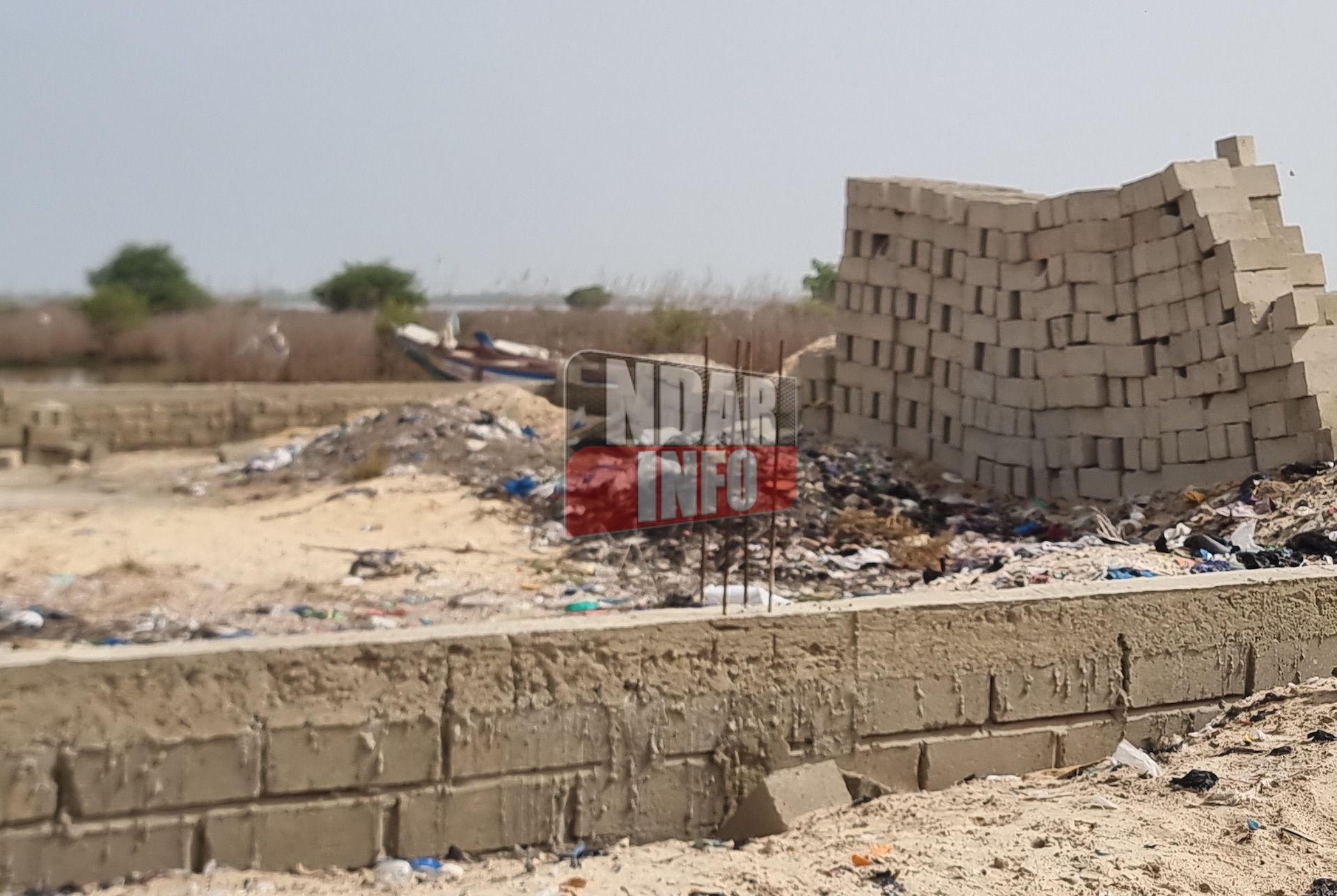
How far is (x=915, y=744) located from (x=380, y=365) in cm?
1733

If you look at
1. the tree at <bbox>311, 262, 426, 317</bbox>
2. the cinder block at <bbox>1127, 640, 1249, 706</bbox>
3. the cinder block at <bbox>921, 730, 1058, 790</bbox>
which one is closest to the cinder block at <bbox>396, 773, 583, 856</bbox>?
the cinder block at <bbox>921, 730, 1058, 790</bbox>

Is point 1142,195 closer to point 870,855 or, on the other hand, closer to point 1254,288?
point 1254,288

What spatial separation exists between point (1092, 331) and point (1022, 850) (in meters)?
6.62

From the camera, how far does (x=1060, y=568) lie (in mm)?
6152

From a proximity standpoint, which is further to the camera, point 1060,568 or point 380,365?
point 380,365

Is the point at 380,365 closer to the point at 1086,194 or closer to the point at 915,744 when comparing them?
the point at 1086,194

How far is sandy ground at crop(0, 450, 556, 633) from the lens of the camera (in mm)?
7172

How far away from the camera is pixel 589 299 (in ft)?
77.5

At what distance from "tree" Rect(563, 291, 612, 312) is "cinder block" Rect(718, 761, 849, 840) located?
18787mm

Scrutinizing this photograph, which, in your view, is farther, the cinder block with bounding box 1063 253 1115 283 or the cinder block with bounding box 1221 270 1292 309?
the cinder block with bounding box 1063 253 1115 283

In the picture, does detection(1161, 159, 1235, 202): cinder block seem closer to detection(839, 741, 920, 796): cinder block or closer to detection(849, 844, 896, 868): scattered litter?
detection(839, 741, 920, 796): cinder block

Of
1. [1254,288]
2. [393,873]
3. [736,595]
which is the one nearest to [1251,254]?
[1254,288]

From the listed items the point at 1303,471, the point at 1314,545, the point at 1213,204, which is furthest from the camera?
the point at 1213,204

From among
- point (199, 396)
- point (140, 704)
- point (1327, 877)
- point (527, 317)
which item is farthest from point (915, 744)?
point (527, 317)
